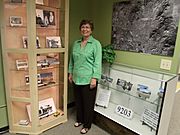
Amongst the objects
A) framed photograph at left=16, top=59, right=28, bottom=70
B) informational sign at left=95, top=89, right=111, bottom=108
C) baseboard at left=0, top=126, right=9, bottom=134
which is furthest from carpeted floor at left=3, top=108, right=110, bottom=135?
framed photograph at left=16, top=59, right=28, bottom=70

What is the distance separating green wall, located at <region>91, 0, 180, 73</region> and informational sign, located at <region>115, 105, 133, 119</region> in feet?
2.23

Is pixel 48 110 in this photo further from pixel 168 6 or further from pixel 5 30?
pixel 168 6

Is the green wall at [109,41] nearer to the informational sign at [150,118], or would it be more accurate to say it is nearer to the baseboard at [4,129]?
the informational sign at [150,118]

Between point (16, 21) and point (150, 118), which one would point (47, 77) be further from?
point (150, 118)

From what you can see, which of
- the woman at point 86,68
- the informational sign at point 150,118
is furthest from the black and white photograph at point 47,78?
the informational sign at point 150,118

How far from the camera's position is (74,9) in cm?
264

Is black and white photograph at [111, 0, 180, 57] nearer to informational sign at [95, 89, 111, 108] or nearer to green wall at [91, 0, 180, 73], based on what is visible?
green wall at [91, 0, 180, 73]

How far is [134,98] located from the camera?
240cm

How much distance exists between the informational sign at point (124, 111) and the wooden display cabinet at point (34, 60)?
839mm

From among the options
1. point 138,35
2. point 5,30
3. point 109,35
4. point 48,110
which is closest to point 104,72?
point 109,35

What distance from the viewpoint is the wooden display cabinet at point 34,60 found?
1950 mm

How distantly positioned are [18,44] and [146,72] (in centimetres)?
177

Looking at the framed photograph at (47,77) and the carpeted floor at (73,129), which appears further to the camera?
the framed photograph at (47,77)

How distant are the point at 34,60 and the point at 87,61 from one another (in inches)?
26.7
